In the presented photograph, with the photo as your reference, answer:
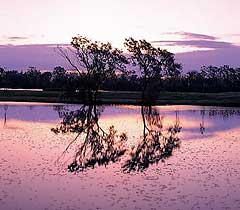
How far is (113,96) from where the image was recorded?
82.9 metres

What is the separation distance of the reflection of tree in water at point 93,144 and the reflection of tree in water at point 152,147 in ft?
2.70

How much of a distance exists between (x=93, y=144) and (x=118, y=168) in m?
6.95

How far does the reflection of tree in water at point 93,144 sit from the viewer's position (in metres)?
20.9

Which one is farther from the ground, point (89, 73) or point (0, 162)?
point (89, 73)

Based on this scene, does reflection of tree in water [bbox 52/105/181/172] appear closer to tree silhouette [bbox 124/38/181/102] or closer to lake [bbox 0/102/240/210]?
lake [bbox 0/102/240/210]

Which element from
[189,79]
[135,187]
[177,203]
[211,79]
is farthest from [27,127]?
[211,79]

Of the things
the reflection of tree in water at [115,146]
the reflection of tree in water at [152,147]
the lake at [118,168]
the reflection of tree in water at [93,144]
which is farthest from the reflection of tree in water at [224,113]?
the lake at [118,168]

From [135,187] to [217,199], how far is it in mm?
2602

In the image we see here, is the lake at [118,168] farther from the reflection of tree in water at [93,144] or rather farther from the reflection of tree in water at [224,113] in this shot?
the reflection of tree in water at [224,113]

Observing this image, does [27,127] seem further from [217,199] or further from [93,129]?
[217,199]

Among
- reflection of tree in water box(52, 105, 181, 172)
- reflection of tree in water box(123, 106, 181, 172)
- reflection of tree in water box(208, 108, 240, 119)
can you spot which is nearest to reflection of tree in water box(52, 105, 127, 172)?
reflection of tree in water box(52, 105, 181, 172)

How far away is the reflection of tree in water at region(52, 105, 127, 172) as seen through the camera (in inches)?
822

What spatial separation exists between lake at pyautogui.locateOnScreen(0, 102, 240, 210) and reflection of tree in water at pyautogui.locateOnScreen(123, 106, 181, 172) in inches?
1.4

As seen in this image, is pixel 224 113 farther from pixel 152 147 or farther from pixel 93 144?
pixel 93 144
